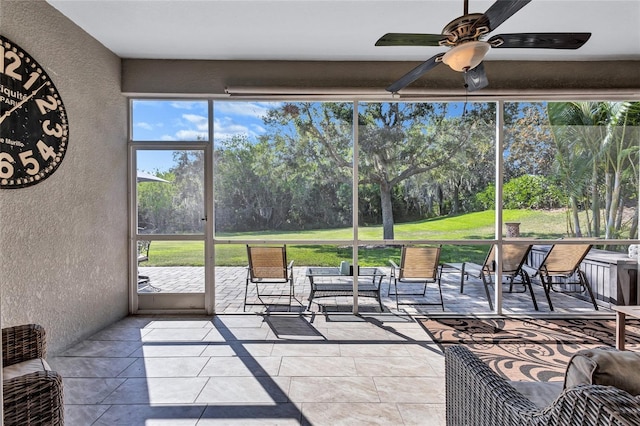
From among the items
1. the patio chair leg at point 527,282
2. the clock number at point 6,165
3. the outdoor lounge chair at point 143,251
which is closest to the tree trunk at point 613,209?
the patio chair leg at point 527,282

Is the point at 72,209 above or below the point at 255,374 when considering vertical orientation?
above

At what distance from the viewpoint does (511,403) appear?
1.26 metres

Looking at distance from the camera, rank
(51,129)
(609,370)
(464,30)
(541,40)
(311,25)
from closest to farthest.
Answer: (609,370) < (464,30) < (541,40) < (51,129) < (311,25)

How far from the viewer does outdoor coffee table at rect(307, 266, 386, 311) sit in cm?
414

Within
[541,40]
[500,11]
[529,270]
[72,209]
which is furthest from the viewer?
[529,270]

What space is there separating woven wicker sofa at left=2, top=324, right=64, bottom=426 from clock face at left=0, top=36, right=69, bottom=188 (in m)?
1.26

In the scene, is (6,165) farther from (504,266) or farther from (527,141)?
(527,141)

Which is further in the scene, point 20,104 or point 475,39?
point 20,104

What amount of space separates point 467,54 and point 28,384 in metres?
2.91

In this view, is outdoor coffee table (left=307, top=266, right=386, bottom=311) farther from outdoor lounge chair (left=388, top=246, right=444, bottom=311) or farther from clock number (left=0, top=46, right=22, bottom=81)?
clock number (left=0, top=46, right=22, bottom=81)

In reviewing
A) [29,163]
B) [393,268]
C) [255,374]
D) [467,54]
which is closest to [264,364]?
[255,374]

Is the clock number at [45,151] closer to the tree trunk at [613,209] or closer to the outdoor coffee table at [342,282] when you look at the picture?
the outdoor coffee table at [342,282]

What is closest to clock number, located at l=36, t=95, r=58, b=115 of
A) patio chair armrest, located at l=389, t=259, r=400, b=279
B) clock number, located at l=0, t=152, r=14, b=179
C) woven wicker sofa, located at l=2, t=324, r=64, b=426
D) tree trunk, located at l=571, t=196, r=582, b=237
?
clock number, located at l=0, t=152, r=14, b=179

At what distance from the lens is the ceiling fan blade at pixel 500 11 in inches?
69.9
